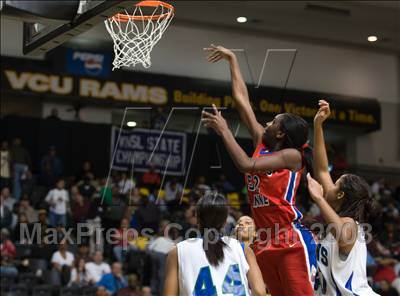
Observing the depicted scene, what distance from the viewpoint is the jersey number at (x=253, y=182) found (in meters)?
6.09

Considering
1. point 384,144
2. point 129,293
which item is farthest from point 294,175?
point 384,144

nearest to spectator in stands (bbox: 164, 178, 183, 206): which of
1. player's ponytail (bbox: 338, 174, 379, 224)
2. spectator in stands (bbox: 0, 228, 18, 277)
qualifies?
spectator in stands (bbox: 0, 228, 18, 277)

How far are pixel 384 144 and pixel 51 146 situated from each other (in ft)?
37.3

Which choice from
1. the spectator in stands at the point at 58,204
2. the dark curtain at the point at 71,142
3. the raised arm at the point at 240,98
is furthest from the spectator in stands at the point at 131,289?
the raised arm at the point at 240,98

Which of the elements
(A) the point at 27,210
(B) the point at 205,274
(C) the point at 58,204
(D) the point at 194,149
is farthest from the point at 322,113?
(C) the point at 58,204

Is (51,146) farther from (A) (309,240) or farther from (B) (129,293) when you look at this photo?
(A) (309,240)

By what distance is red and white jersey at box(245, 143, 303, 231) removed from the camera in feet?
19.9

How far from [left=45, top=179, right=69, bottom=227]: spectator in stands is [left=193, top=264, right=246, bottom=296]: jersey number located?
1352 centimetres

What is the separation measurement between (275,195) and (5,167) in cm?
1491

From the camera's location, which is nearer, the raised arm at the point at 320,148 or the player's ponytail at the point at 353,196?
the player's ponytail at the point at 353,196

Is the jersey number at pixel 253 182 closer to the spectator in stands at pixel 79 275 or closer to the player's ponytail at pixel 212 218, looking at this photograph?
the player's ponytail at pixel 212 218

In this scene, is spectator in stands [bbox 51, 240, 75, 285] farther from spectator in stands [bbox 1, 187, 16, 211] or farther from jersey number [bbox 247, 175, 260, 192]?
jersey number [bbox 247, 175, 260, 192]

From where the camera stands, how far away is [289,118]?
592 cm

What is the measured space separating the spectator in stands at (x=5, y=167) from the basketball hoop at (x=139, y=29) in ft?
38.8
